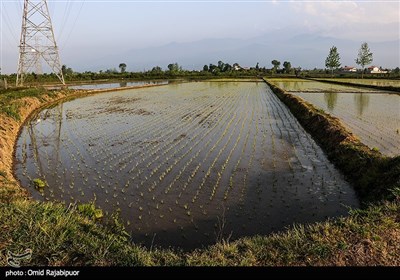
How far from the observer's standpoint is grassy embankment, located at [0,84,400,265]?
13.1 ft

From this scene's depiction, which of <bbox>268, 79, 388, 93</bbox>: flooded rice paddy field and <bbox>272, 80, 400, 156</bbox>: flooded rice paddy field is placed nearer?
<bbox>272, 80, 400, 156</bbox>: flooded rice paddy field

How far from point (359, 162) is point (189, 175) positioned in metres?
4.62

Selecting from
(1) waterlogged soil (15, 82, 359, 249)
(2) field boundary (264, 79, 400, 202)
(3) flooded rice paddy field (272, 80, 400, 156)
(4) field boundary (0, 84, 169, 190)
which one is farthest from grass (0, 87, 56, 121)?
(3) flooded rice paddy field (272, 80, 400, 156)

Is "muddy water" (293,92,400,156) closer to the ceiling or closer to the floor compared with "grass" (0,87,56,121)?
closer to the floor

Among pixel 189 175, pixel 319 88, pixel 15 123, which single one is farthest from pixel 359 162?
pixel 319 88

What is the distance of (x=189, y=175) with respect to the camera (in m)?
8.44

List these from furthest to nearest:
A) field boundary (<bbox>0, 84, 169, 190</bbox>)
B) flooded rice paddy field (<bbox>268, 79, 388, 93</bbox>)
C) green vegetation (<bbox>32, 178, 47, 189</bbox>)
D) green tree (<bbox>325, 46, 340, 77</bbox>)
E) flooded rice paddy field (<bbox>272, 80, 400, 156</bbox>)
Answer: green tree (<bbox>325, 46, 340, 77</bbox>)
flooded rice paddy field (<bbox>268, 79, 388, 93</bbox>)
flooded rice paddy field (<bbox>272, 80, 400, 156</bbox>)
field boundary (<bbox>0, 84, 169, 190</bbox>)
green vegetation (<bbox>32, 178, 47, 189</bbox>)

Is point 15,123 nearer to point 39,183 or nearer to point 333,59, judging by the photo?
point 39,183

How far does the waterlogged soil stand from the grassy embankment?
946 millimetres

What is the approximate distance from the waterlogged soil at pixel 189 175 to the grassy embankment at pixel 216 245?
0.95m

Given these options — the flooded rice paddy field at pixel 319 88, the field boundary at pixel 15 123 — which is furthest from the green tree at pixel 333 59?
the field boundary at pixel 15 123

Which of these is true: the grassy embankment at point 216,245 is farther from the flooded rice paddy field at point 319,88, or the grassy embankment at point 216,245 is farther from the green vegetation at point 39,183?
the flooded rice paddy field at point 319,88

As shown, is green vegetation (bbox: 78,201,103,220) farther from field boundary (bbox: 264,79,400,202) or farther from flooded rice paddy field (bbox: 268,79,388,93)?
flooded rice paddy field (bbox: 268,79,388,93)

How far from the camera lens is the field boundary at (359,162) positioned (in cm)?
672
